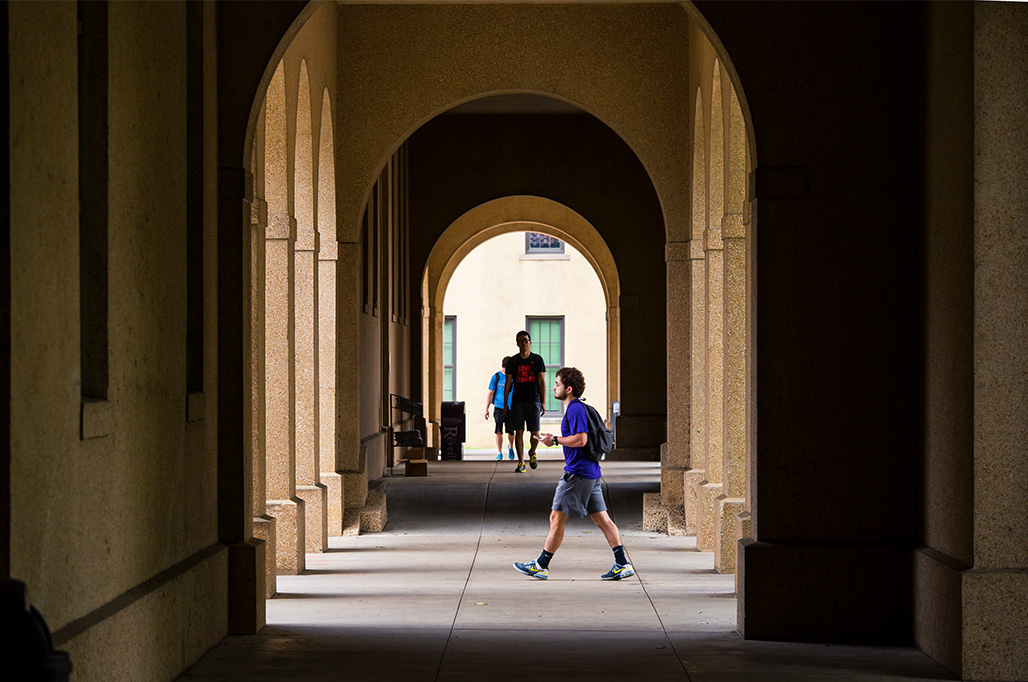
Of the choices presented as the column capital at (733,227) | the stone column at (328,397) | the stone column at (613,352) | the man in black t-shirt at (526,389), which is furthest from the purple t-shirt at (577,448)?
the stone column at (613,352)

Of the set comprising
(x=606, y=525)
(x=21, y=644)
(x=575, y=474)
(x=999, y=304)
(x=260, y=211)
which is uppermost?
(x=260, y=211)

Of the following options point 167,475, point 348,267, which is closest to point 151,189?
point 167,475

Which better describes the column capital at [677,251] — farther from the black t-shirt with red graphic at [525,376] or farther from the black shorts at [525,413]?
the black shorts at [525,413]

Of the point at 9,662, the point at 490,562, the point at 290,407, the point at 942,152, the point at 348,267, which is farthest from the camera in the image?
the point at 348,267

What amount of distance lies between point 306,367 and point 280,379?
1.26m

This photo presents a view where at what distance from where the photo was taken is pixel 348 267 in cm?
1299

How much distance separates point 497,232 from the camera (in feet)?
91.8

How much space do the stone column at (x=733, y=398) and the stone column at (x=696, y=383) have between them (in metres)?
1.73

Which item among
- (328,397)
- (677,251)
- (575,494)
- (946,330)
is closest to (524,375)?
(677,251)

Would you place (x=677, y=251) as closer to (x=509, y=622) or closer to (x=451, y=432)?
(x=509, y=622)

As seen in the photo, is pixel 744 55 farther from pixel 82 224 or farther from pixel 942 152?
pixel 82 224

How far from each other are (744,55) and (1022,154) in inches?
68.9

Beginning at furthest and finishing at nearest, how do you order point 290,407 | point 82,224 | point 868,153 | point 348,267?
point 348,267
point 290,407
point 868,153
point 82,224

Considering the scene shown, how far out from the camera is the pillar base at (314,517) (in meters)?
11.5
